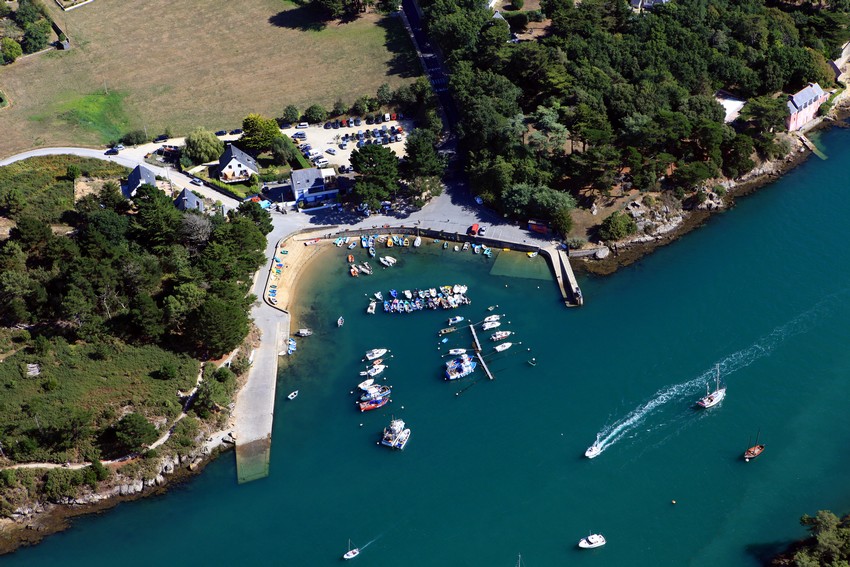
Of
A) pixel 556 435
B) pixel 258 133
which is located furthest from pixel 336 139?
pixel 556 435

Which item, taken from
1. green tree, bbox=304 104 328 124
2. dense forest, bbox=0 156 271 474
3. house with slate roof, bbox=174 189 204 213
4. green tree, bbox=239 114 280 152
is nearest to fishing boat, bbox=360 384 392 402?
dense forest, bbox=0 156 271 474

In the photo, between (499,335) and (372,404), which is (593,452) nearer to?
(499,335)

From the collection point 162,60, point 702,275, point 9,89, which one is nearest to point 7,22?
point 9,89

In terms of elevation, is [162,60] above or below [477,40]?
below

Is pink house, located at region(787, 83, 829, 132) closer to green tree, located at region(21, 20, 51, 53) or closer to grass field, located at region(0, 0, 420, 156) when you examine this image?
grass field, located at region(0, 0, 420, 156)

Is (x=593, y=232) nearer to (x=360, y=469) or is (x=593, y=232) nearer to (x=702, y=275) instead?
(x=702, y=275)

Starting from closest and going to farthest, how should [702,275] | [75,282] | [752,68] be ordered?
[75,282] < [702,275] < [752,68]
